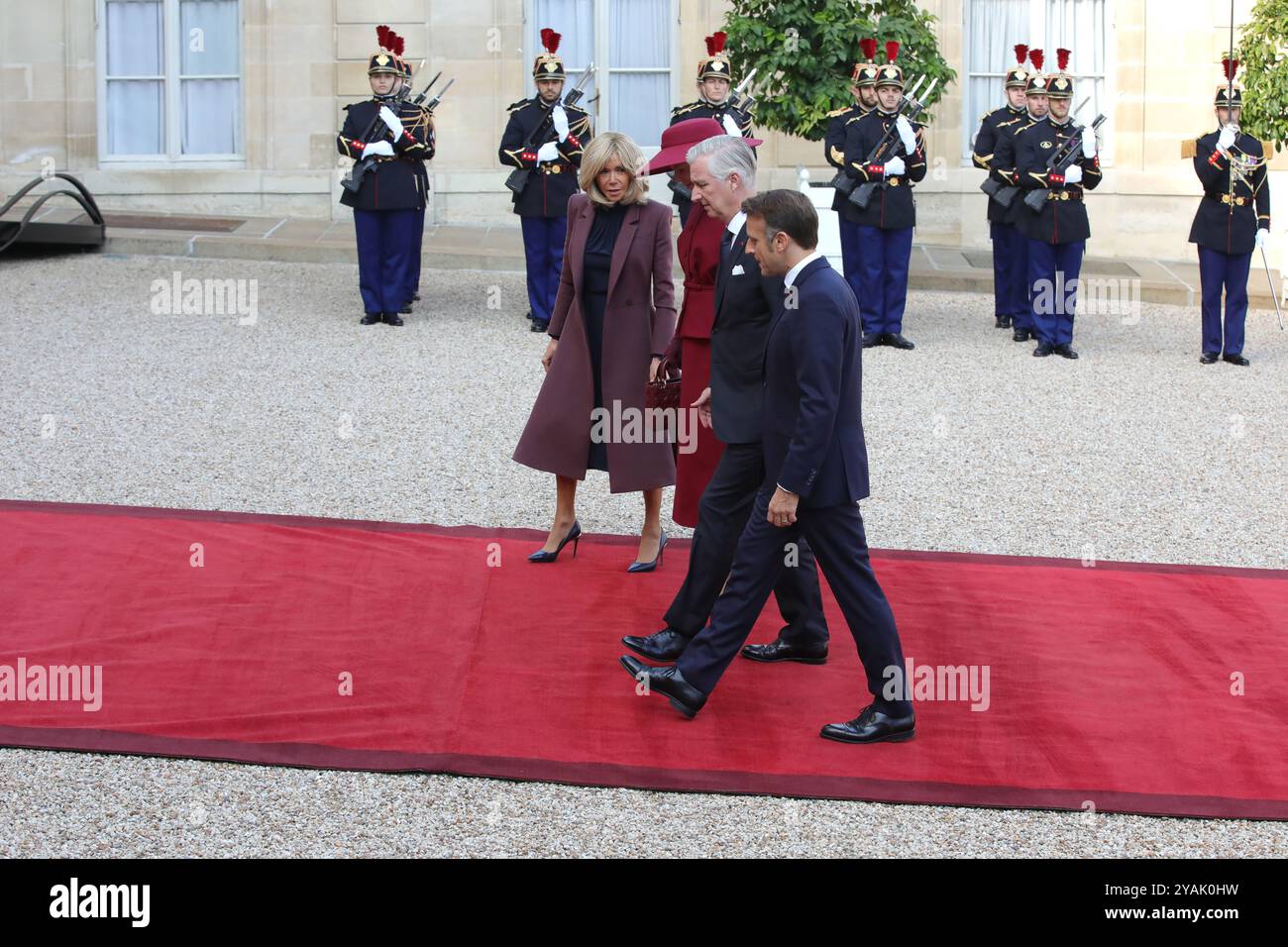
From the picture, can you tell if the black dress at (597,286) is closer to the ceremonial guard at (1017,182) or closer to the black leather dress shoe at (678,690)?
the black leather dress shoe at (678,690)

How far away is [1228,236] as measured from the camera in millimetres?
13219

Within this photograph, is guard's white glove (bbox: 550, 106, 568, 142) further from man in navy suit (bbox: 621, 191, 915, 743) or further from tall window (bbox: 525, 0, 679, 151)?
man in navy suit (bbox: 621, 191, 915, 743)

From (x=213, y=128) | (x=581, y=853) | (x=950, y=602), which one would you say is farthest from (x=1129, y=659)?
(x=213, y=128)

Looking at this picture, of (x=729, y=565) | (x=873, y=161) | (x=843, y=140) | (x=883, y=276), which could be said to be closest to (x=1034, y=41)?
(x=843, y=140)

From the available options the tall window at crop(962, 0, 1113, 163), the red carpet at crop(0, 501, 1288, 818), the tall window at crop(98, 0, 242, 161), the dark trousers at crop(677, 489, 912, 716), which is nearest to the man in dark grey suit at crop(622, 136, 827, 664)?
the red carpet at crop(0, 501, 1288, 818)

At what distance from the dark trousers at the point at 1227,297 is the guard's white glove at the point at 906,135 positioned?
2.36 meters

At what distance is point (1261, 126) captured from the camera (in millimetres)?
13758

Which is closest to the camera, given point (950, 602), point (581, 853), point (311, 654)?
point (581, 853)

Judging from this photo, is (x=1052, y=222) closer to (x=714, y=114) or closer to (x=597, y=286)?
(x=714, y=114)

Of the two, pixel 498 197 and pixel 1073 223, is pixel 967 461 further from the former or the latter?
pixel 498 197

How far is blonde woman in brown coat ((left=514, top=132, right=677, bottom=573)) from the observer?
25.2 ft

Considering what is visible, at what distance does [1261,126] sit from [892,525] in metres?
6.85

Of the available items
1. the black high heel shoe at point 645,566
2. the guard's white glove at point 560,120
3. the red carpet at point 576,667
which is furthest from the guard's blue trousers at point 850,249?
the black high heel shoe at point 645,566

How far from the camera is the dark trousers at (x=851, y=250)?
14.1 metres
